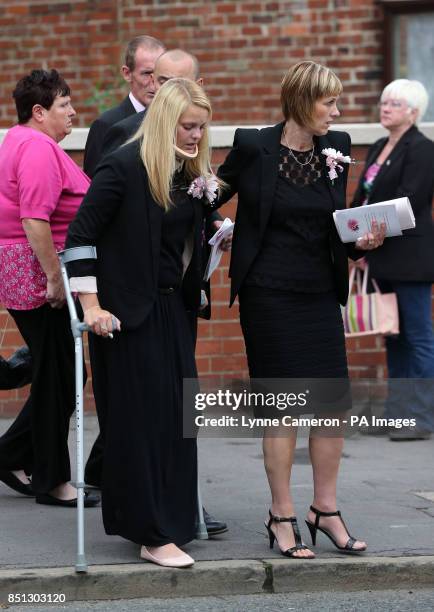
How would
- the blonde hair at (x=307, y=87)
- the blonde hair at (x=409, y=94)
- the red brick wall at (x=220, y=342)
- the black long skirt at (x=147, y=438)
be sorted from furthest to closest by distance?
1. the red brick wall at (x=220, y=342)
2. the blonde hair at (x=409, y=94)
3. the blonde hair at (x=307, y=87)
4. the black long skirt at (x=147, y=438)

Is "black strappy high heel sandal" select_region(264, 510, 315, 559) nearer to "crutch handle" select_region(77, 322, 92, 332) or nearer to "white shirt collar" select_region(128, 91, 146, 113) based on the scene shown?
"crutch handle" select_region(77, 322, 92, 332)

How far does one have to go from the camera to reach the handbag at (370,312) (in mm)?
8378

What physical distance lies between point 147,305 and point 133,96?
174cm

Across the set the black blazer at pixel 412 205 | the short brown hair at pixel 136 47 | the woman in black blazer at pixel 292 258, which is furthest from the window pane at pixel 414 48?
the woman in black blazer at pixel 292 258

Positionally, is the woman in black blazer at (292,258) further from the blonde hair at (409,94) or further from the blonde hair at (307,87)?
the blonde hair at (409,94)

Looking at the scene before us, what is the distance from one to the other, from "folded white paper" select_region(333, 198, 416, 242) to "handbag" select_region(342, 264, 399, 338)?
266 cm

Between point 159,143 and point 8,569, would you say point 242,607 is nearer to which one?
point 8,569

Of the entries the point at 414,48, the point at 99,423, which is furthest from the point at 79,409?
the point at 414,48

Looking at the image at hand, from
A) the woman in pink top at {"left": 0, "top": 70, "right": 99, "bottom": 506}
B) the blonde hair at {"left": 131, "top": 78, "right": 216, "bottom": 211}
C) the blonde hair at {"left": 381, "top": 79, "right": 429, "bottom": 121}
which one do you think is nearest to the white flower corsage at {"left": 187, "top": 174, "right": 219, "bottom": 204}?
the blonde hair at {"left": 131, "top": 78, "right": 216, "bottom": 211}

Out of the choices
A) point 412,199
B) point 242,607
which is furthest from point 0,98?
point 242,607

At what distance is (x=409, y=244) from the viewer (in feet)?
27.2

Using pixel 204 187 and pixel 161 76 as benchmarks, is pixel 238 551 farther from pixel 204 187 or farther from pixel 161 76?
pixel 161 76

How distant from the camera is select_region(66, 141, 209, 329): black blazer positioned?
5242 millimetres

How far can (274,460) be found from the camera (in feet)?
18.1
